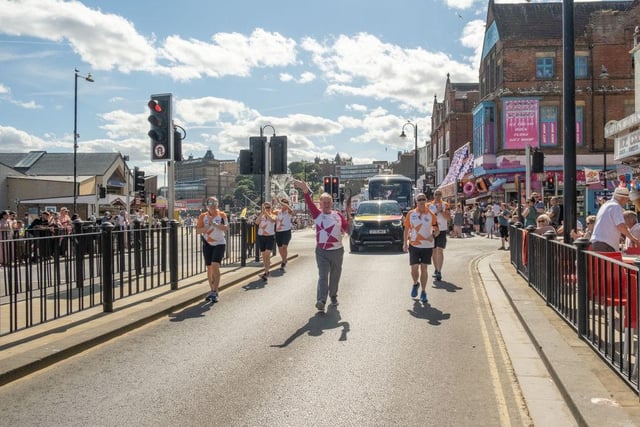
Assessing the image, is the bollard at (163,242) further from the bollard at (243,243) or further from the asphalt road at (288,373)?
the bollard at (243,243)

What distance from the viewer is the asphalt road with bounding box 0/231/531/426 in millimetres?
4371

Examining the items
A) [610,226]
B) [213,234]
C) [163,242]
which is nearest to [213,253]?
[213,234]

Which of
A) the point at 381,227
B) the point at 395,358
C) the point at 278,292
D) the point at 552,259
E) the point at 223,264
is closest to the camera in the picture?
the point at 395,358

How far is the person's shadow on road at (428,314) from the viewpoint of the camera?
7.98m

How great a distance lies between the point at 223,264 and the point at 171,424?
34.7 ft

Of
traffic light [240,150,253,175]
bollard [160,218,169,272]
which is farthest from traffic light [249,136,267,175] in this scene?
bollard [160,218,169,272]

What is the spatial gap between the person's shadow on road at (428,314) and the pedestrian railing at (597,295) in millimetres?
1531

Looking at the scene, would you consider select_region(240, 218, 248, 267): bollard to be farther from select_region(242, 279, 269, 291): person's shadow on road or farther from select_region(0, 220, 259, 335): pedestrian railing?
select_region(0, 220, 259, 335): pedestrian railing

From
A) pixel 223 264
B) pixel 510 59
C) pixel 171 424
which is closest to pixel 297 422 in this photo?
pixel 171 424

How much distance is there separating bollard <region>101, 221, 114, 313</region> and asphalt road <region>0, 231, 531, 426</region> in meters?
0.88

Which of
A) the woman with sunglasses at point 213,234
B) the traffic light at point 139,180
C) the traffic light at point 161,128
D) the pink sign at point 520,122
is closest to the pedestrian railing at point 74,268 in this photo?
the woman with sunglasses at point 213,234

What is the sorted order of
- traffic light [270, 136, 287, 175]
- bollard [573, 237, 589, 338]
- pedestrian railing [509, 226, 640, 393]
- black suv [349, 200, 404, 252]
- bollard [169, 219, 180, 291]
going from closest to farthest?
pedestrian railing [509, 226, 640, 393] → bollard [573, 237, 589, 338] → bollard [169, 219, 180, 291] → traffic light [270, 136, 287, 175] → black suv [349, 200, 404, 252]

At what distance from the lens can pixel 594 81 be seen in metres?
37.6

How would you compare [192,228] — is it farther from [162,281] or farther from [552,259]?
[552,259]
